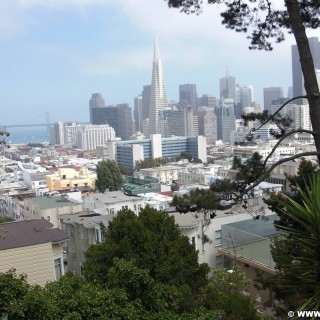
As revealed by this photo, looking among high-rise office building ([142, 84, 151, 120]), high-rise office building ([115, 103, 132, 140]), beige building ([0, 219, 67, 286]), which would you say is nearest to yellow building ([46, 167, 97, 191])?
beige building ([0, 219, 67, 286])

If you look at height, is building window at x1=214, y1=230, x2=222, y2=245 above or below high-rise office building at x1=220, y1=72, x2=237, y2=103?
below

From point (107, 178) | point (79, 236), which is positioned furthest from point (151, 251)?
point (107, 178)

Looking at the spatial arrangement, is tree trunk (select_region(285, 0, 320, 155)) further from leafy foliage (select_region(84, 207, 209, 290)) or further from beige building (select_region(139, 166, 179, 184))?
beige building (select_region(139, 166, 179, 184))

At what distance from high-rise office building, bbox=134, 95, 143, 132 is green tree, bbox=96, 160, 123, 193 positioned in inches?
4867

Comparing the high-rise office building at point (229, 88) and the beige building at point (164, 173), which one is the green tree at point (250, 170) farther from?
the high-rise office building at point (229, 88)

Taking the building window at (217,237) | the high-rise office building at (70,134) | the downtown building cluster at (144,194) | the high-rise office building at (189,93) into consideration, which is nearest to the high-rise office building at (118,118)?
the downtown building cluster at (144,194)

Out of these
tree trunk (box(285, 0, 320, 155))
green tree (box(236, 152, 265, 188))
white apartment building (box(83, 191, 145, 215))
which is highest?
tree trunk (box(285, 0, 320, 155))

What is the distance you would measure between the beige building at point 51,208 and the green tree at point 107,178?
47.9 feet

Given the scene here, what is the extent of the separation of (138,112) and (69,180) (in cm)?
13462

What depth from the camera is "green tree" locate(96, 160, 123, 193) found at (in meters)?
42.4

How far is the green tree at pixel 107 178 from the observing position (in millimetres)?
42375

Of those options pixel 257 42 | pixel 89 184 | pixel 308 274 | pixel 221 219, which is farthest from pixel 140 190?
pixel 308 274

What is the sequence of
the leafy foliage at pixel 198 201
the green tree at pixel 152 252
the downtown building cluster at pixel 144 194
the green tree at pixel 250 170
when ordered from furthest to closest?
the downtown building cluster at pixel 144 194 → the green tree at pixel 152 252 → the green tree at pixel 250 170 → the leafy foliage at pixel 198 201

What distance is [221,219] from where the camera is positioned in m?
15.8
